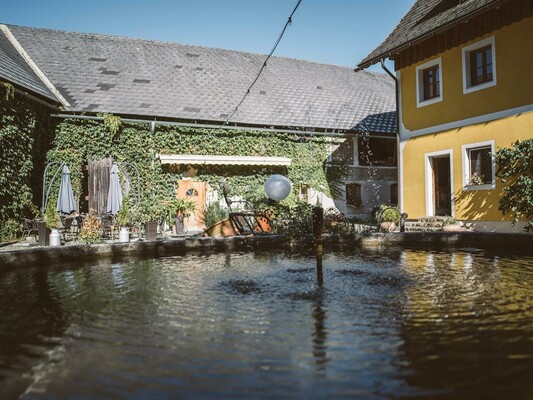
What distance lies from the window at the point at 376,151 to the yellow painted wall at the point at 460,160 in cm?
582

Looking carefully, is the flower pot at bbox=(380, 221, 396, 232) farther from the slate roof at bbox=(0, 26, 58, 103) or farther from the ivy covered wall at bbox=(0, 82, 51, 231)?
the slate roof at bbox=(0, 26, 58, 103)

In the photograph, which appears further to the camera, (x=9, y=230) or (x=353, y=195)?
(x=353, y=195)

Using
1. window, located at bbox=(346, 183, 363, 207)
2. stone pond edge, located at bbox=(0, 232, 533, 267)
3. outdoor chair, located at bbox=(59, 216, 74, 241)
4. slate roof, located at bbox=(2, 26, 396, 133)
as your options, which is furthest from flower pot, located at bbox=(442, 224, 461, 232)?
outdoor chair, located at bbox=(59, 216, 74, 241)

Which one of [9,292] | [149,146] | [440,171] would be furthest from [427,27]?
[9,292]

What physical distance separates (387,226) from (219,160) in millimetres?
6886

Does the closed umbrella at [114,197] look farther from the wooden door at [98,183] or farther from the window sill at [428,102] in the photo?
the window sill at [428,102]

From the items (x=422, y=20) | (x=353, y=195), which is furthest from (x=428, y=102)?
(x=353, y=195)

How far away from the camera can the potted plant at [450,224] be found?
11250mm

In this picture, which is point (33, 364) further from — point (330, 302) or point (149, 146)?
point (149, 146)

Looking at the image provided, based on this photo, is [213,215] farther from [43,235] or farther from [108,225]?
[43,235]

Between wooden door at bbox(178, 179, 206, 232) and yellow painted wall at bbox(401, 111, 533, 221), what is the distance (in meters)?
7.56

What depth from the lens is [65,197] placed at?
12391 mm

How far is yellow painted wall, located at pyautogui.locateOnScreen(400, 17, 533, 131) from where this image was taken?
10711mm

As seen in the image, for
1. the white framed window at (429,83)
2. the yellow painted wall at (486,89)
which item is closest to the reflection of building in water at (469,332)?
the yellow painted wall at (486,89)
